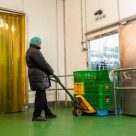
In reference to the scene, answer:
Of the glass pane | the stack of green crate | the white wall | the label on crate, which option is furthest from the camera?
the glass pane

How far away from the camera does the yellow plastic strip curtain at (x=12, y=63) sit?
5.80 metres

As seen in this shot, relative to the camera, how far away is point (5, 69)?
583 centimetres

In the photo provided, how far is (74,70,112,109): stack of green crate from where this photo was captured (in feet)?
15.3

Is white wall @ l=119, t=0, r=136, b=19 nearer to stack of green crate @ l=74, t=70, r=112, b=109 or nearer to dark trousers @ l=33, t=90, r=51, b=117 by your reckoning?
stack of green crate @ l=74, t=70, r=112, b=109

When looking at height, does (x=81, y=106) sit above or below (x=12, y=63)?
below

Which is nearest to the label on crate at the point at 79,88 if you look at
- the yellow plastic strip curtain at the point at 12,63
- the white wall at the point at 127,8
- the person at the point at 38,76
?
the person at the point at 38,76

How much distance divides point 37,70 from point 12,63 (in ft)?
5.89

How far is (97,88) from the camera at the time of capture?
4.68 m

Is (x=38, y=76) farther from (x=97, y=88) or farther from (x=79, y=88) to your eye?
(x=97, y=88)

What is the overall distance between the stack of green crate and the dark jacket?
2.69 ft

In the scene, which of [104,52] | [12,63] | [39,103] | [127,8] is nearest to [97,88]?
[39,103]

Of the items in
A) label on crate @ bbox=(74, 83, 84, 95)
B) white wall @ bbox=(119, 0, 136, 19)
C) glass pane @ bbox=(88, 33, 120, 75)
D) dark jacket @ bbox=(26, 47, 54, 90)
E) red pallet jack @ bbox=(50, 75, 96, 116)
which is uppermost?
white wall @ bbox=(119, 0, 136, 19)

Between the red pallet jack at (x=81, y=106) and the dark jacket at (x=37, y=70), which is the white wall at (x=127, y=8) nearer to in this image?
the red pallet jack at (x=81, y=106)

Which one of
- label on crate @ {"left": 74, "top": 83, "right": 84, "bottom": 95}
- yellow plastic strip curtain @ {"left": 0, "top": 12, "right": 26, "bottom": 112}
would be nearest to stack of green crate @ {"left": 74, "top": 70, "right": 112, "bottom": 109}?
label on crate @ {"left": 74, "top": 83, "right": 84, "bottom": 95}
